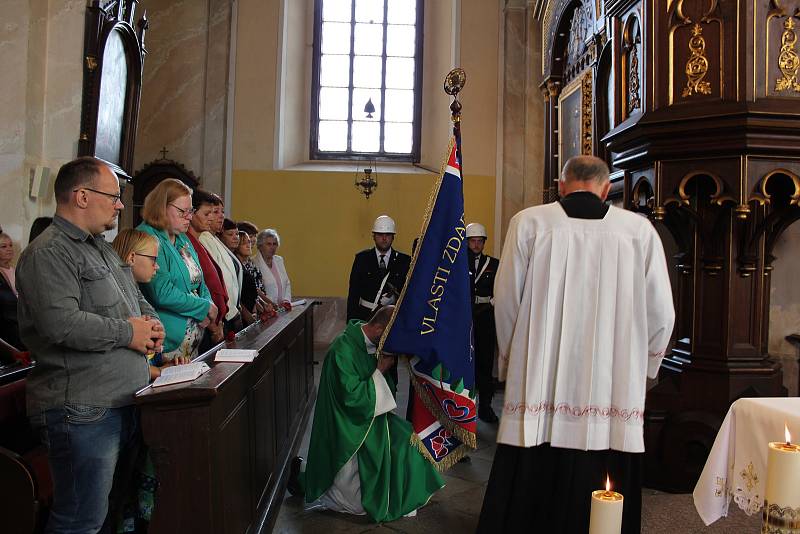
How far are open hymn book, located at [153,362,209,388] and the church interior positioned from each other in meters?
0.10

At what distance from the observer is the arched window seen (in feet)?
35.5

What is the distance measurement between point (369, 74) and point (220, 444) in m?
9.26

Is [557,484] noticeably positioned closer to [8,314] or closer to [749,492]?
[749,492]

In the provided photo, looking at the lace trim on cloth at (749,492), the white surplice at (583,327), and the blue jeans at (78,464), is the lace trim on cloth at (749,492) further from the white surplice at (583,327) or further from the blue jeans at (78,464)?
the blue jeans at (78,464)

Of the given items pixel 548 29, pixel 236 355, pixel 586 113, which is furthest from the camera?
pixel 548 29

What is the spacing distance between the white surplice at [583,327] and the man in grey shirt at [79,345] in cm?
152

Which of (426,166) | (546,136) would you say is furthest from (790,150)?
(426,166)

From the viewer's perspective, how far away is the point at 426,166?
10.5 m

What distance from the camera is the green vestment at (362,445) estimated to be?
3.55 metres

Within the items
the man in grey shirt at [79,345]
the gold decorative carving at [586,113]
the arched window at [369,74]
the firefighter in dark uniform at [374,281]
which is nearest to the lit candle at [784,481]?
the man in grey shirt at [79,345]

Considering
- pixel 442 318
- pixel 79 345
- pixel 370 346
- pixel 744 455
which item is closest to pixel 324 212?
pixel 370 346

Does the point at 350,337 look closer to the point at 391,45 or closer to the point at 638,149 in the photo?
the point at 638,149

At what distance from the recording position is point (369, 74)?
10.9 meters

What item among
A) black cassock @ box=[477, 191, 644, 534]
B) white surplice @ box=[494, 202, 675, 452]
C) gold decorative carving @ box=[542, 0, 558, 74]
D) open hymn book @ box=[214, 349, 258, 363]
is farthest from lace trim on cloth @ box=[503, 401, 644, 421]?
gold decorative carving @ box=[542, 0, 558, 74]
